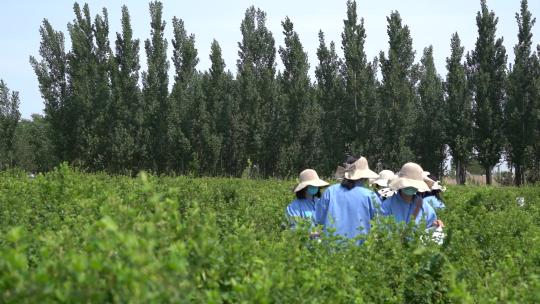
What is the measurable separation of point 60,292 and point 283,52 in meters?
33.5

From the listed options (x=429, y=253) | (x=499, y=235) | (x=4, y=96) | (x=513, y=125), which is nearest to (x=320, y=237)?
(x=429, y=253)

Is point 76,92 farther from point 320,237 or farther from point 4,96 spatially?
point 320,237

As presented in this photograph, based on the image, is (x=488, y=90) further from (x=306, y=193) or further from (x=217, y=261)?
(x=217, y=261)

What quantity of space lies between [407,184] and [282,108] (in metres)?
28.4

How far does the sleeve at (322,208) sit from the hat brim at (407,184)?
0.58m

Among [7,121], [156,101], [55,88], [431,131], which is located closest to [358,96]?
[431,131]

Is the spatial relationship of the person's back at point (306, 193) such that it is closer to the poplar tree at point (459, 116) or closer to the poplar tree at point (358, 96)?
the poplar tree at point (358, 96)

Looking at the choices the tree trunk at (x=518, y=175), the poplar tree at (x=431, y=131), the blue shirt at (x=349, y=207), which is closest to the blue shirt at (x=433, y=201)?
the blue shirt at (x=349, y=207)

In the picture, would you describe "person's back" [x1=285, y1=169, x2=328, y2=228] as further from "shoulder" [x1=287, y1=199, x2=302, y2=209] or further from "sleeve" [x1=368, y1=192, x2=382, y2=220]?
"sleeve" [x1=368, y1=192, x2=382, y2=220]

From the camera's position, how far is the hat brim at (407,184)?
530 centimetres

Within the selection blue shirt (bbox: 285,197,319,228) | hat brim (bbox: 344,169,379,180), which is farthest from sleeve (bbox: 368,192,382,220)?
blue shirt (bbox: 285,197,319,228)

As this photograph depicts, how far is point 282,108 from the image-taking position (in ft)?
110

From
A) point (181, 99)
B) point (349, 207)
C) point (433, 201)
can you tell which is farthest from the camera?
point (181, 99)

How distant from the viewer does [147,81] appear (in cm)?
3344
